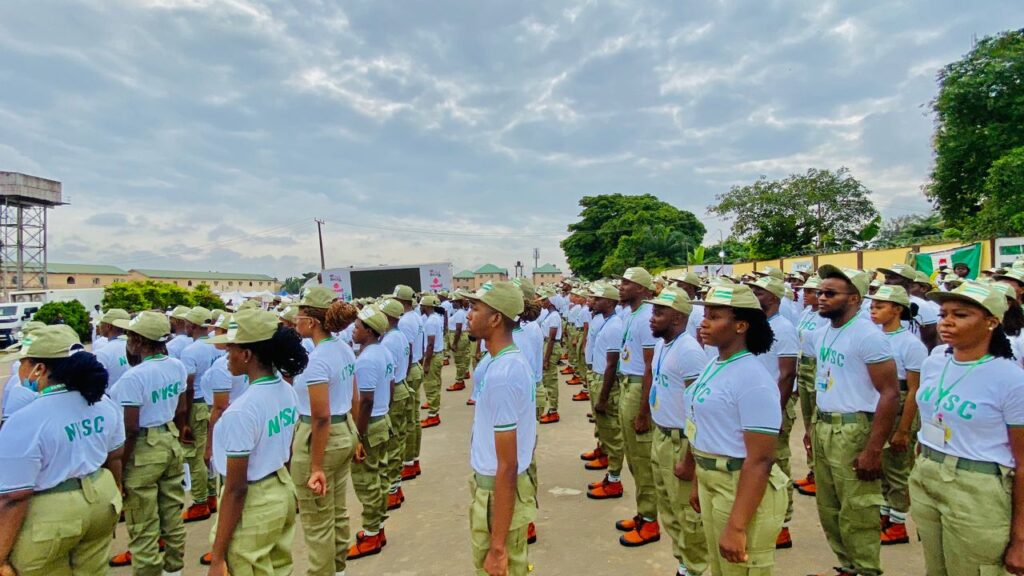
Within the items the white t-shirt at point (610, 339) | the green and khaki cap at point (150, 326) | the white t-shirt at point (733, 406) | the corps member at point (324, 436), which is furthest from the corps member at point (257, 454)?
the white t-shirt at point (610, 339)

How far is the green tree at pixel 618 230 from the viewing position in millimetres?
40750

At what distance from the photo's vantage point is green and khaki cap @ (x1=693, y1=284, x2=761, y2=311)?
9.31 ft

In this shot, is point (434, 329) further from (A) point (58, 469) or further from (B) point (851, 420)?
(B) point (851, 420)

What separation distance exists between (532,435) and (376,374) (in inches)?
92.2

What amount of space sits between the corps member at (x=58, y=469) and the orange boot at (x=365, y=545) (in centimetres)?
202

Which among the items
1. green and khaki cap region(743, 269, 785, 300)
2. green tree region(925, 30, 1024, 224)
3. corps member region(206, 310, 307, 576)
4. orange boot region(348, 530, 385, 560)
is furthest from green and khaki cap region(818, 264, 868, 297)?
green tree region(925, 30, 1024, 224)

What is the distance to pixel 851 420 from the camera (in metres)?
3.74

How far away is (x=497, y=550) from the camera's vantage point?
2643 mm

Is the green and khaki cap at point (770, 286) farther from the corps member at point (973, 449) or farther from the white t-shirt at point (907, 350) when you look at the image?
the corps member at point (973, 449)

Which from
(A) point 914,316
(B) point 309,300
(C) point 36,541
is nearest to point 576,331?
(A) point 914,316

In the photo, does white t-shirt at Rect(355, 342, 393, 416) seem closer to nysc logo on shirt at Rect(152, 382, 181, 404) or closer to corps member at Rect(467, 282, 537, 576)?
nysc logo on shirt at Rect(152, 382, 181, 404)

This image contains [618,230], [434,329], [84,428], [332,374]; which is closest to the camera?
[84,428]

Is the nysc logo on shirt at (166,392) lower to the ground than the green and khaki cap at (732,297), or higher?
lower

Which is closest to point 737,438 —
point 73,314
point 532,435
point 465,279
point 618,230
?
point 532,435
